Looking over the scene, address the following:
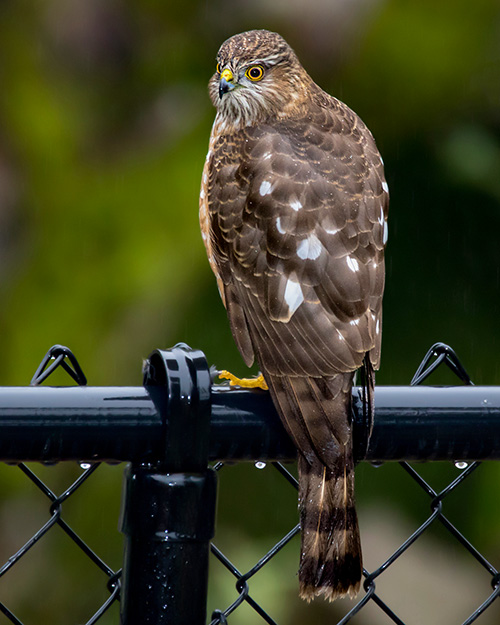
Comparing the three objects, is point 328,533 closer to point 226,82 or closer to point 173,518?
point 173,518

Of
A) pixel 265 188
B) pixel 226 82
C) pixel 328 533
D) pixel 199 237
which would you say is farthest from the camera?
pixel 199 237

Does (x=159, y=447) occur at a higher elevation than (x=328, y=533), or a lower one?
higher

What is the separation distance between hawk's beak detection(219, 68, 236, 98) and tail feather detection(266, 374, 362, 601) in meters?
1.21

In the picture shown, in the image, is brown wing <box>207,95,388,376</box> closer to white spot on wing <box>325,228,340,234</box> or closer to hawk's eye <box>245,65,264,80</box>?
white spot on wing <box>325,228,340,234</box>

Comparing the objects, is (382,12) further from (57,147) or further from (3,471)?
(3,471)

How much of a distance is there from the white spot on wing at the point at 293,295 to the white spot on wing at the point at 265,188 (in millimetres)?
263

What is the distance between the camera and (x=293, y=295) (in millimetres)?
1982

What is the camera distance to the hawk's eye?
2.74 metres

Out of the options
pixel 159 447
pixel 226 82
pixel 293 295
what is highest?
pixel 226 82

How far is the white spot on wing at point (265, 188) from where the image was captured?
2168mm

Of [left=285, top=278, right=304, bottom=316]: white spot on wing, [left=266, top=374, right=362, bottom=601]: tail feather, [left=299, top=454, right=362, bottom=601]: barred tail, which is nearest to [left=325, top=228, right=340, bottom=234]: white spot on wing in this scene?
[left=285, top=278, right=304, bottom=316]: white spot on wing

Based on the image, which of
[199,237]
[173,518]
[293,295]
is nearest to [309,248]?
[293,295]

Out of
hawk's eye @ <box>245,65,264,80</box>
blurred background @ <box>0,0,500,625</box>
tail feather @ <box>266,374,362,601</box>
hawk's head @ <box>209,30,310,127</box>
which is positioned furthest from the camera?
blurred background @ <box>0,0,500,625</box>

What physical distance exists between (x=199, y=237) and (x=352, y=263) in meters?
2.05
